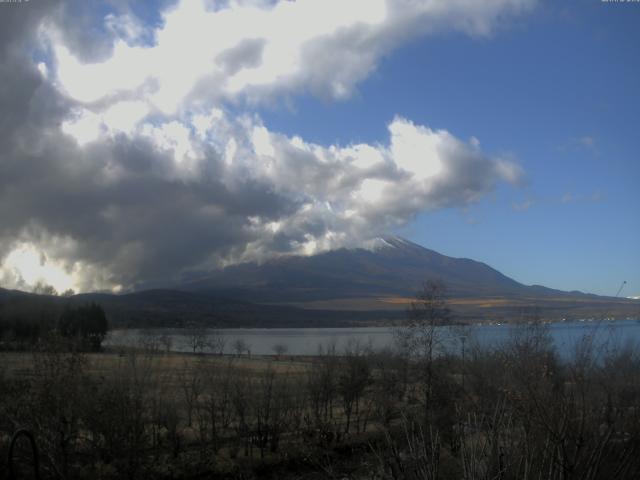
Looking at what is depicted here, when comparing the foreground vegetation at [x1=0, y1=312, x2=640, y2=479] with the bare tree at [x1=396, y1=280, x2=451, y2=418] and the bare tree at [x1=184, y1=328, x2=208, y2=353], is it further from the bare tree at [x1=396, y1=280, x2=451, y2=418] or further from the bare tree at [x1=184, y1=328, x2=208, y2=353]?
the bare tree at [x1=184, y1=328, x2=208, y2=353]

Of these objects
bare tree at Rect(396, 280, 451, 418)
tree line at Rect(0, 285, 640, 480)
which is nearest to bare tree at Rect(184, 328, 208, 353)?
tree line at Rect(0, 285, 640, 480)

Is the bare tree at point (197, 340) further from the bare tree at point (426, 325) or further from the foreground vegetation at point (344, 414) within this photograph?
the bare tree at point (426, 325)

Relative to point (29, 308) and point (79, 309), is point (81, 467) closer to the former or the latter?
point (29, 308)

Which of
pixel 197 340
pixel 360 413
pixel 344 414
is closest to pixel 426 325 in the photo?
pixel 360 413

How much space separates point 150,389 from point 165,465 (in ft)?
12.2

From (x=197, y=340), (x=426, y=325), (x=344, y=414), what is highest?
(x=426, y=325)

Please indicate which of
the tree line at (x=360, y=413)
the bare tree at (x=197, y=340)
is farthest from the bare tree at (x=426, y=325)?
the bare tree at (x=197, y=340)

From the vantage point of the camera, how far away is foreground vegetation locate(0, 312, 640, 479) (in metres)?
8.76

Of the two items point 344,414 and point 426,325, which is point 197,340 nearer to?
point 344,414

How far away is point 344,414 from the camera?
3759cm

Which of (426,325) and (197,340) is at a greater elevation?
(426,325)

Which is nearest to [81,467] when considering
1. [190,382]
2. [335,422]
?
[190,382]

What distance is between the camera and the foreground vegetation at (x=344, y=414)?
876 cm

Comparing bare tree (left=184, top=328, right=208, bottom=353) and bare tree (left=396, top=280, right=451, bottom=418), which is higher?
bare tree (left=396, top=280, right=451, bottom=418)
